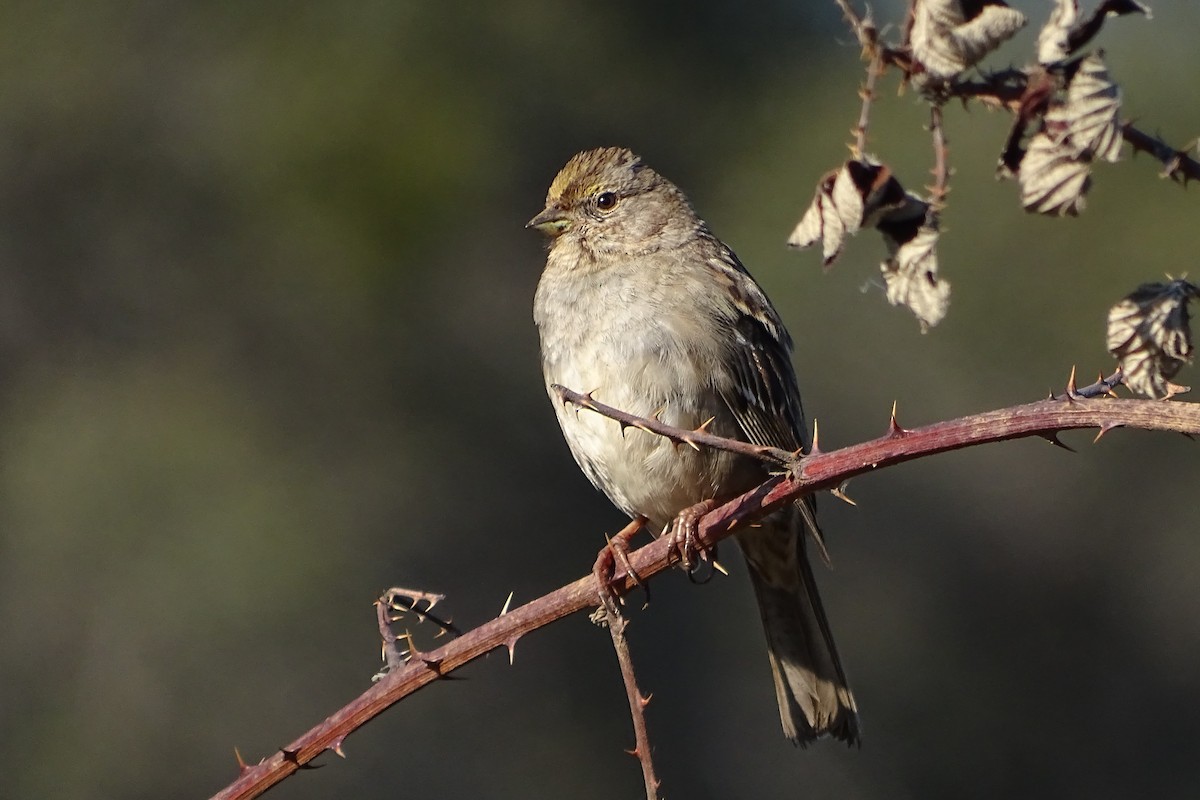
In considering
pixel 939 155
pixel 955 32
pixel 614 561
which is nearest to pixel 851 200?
pixel 939 155

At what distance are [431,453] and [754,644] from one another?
2824 millimetres

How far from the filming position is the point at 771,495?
2314 mm

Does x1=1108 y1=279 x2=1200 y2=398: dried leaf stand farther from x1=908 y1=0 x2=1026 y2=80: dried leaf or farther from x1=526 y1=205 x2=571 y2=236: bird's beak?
x1=526 y1=205 x2=571 y2=236: bird's beak

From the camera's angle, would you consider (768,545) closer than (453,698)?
Yes

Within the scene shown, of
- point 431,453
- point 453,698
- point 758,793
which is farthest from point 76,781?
point 758,793

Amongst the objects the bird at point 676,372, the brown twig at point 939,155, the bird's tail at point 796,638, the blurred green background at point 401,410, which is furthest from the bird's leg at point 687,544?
the blurred green background at point 401,410

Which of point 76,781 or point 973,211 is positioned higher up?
point 973,211

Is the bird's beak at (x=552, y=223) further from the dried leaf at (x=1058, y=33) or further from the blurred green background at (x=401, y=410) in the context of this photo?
the blurred green background at (x=401, y=410)

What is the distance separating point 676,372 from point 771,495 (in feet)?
5.27

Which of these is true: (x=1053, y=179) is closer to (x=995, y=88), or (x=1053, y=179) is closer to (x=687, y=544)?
(x=995, y=88)

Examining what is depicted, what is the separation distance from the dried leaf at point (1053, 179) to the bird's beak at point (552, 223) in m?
2.73

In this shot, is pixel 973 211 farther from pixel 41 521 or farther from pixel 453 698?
pixel 41 521

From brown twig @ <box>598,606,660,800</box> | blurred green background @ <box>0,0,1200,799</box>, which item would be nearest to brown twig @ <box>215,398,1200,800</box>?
brown twig @ <box>598,606,660,800</box>

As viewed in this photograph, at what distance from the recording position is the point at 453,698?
11.2m
